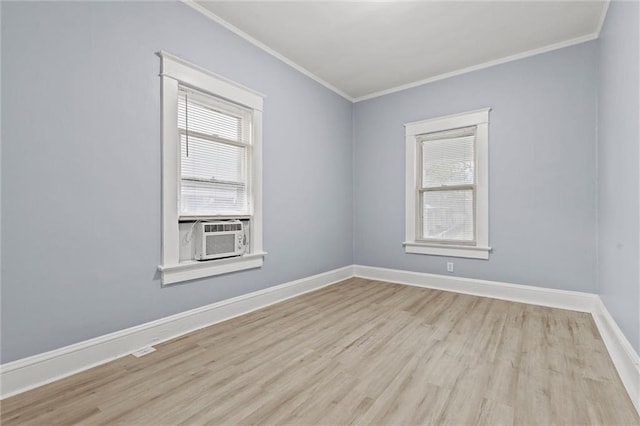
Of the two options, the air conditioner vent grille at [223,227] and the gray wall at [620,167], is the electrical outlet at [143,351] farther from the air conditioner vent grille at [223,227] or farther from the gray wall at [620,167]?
the gray wall at [620,167]

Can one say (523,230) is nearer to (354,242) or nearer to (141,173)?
(354,242)

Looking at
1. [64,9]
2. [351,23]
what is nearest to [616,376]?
[351,23]

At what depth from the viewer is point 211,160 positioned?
3055mm

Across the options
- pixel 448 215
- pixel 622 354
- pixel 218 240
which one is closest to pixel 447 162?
pixel 448 215

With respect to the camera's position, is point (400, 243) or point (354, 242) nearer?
point (400, 243)

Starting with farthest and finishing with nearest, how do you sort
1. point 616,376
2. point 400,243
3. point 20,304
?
point 400,243 → point 616,376 → point 20,304

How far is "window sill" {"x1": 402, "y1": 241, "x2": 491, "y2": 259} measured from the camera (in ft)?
13.1

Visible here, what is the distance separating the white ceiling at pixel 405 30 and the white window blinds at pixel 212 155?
34.8 inches

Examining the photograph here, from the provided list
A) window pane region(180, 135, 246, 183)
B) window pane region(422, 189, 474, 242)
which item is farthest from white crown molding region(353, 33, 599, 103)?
window pane region(180, 135, 246, 183)

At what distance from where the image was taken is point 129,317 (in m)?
2.36

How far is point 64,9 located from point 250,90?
161 centimetres

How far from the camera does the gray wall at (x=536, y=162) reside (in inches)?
132

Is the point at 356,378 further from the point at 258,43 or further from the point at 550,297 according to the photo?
the point at 258,43

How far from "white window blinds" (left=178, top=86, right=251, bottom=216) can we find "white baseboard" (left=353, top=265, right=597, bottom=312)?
256 cm
